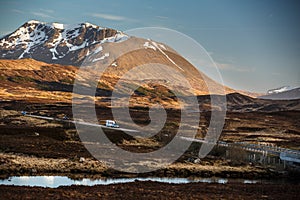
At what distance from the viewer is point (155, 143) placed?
7638 centimetres

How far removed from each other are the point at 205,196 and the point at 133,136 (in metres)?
46.4

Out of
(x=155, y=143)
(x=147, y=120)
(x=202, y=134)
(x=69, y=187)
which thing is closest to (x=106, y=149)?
(x=155, y=143)

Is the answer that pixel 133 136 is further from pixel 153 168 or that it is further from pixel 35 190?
pixel 35 190

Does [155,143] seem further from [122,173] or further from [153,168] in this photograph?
[122,173]

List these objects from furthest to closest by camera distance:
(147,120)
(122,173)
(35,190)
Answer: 1. (147,120)
2. (122,173)
3. (35,190)

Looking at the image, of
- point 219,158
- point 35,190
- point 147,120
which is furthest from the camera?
point 147,120

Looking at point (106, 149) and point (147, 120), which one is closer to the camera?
point (106, 149)

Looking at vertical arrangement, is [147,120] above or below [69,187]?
above

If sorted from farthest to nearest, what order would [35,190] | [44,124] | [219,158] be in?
[44,124] < [219,158] < [35,190]

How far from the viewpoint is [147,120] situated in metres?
116

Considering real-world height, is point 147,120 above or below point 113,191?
above

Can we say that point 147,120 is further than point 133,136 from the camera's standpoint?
Yes

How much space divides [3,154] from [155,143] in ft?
108

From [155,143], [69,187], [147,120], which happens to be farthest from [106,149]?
[147,120]
